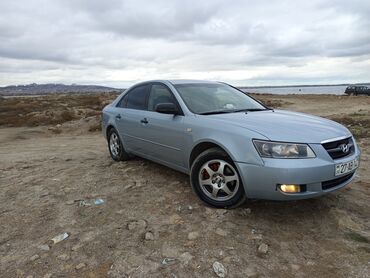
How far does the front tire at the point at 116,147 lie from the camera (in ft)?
20.9

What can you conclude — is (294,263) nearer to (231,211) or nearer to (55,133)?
(231,211)

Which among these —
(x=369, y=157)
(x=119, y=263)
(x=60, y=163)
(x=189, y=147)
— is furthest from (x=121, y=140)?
(x=369, y=157)

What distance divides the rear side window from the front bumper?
8.15 ft

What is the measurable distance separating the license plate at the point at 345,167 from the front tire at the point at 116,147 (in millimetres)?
3698

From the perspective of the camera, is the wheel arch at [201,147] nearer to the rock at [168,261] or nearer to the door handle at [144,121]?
the door handle at [144,121]

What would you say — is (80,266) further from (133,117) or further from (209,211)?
(133,117)

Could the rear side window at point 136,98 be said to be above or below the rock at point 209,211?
above

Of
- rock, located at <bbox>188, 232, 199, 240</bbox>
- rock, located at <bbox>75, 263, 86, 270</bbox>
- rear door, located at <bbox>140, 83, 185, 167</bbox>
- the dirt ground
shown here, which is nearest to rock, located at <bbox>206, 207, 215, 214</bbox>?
the dirt ground

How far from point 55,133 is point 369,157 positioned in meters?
11.7

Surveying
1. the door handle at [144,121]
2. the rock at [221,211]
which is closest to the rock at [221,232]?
the rock at [221,211]

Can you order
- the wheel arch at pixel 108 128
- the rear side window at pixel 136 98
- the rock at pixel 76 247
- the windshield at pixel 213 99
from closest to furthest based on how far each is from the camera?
the rock at pixel 76 247, the windshield at pixel 213 99, the rear side window at pixel 136 98, the wheel arch at pixel 108 128

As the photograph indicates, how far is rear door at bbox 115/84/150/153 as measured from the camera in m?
5.60

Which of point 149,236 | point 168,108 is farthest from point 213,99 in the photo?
point 149,236

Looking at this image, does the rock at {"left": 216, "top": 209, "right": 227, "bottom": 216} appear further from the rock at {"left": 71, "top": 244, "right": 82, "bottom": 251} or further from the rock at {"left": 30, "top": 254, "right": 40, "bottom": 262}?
the rock at {"left": 30, "top": 254, "right": 40, "bottom": 262}
